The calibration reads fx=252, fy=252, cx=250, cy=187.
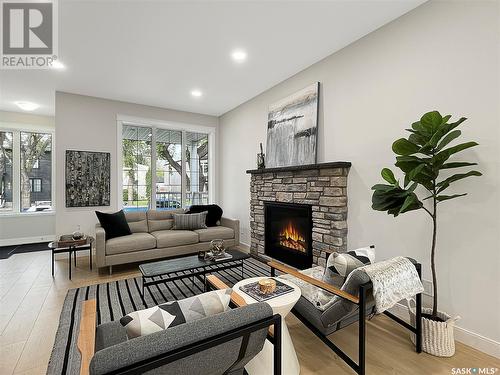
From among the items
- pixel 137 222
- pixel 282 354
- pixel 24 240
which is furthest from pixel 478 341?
pixel 24 240

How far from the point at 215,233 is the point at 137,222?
55.0 inches

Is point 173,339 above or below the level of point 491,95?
below

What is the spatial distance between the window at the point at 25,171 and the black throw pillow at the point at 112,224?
10.5 ft

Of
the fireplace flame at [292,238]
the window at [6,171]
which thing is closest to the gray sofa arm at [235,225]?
the fireplace flame at [292,238]

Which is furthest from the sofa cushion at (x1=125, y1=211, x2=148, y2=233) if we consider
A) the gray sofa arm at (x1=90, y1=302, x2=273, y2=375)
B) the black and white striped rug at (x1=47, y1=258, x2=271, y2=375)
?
the gray sofa arm at (x1=90, y1=302, x2=273, y2=375)

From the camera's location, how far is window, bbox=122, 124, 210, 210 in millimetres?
5219

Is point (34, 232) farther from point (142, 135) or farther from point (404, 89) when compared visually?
point (404, 89)

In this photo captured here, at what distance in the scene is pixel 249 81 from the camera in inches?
160

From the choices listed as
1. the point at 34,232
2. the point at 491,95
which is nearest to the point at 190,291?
the point at 491,95

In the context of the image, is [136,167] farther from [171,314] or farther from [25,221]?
[171,314]

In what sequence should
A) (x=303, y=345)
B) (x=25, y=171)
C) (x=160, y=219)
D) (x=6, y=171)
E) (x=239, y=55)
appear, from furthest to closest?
(x=25, y=171) → (x=6, y=171) → (x=160, y=219) → (x=239, y=55) → (x=303, y=345)

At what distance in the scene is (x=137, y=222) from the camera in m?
4.48

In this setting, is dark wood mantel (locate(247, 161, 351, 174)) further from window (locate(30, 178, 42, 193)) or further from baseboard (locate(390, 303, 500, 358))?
window (locate(30, 178, 42, 193))

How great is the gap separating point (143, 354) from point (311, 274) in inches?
73.6
